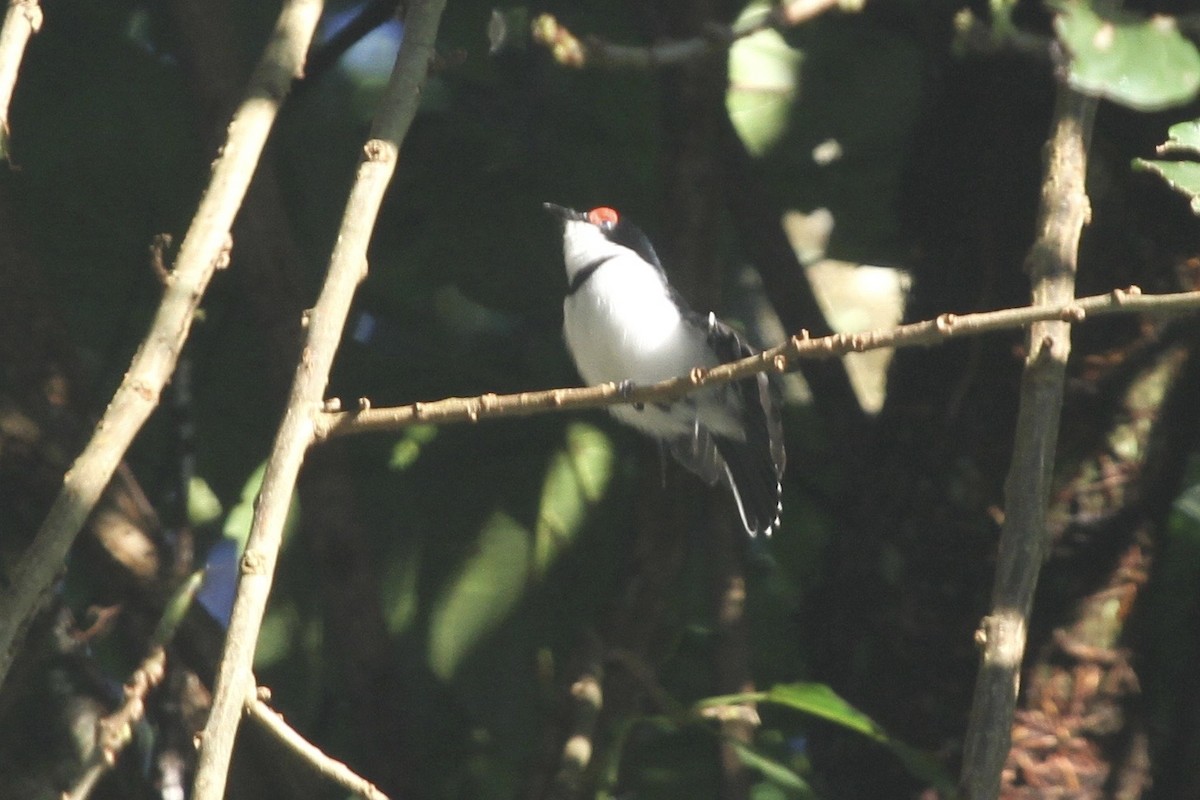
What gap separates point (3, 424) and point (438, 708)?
117 cm

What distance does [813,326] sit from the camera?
164 inches

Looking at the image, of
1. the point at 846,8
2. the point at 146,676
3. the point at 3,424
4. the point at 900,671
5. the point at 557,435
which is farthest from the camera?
the point at 557,435

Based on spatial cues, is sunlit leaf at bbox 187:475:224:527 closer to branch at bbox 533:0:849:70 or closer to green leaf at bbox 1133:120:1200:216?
branch at bbox 533:0:849:70

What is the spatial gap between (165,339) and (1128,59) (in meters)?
1.32

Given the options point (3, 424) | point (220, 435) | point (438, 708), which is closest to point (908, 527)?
point (438, 708)

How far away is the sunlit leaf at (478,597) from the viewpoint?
3.77 m

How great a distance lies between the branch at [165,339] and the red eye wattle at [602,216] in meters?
1.33

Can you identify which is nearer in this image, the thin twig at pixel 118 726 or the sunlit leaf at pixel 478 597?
the thin twig at pixel 118 726

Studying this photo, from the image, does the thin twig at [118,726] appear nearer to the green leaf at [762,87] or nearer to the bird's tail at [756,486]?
the bird's tail at [756,486]

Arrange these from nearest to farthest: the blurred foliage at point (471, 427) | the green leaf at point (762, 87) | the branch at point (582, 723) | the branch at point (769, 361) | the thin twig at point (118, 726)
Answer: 1. the branch at point (769, 361)
2. the thin twig at point (118, 726)
3. the branch at point (582, 723)
4. the blurred foliage at point (471, 427)
5. the green leaf at point (762, 87)

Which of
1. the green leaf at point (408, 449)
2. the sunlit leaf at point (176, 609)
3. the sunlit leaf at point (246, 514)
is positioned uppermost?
the green leaf at point (408, 449)

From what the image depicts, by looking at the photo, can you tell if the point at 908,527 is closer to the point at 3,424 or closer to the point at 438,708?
the point at 438,708

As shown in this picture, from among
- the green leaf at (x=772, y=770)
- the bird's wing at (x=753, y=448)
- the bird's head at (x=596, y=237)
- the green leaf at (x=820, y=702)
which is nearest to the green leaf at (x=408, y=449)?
the bird's head at (x=596, y=237)

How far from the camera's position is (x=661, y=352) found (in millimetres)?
4031
